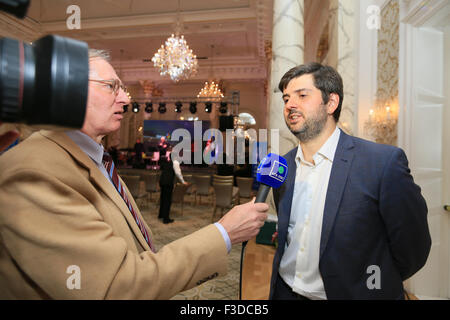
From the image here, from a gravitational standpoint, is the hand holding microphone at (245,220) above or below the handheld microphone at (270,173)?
below

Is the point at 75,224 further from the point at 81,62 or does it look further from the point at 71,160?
the point at 81,62

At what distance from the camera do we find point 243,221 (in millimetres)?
875

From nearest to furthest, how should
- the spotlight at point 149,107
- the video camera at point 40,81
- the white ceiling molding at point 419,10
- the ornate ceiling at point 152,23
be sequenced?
the video camera at point 40,81, the white ceiling molding at point 419,10, the ornate ceiling at point 152,23, the spotlight at point 149,107

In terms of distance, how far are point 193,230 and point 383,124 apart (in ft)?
12.9

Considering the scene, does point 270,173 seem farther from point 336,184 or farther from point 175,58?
point 175,58

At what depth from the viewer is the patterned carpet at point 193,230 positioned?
288 cm

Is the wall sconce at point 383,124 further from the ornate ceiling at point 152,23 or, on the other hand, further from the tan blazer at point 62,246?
the ornate ceiling at point 152,23

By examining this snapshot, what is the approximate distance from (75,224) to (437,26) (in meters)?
3.93

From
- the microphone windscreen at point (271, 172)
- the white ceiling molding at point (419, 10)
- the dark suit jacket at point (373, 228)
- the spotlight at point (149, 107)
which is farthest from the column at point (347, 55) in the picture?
the spotlight at point (149, 107)

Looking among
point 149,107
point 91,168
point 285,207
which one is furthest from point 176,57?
point 91,168

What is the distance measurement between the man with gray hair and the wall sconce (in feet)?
10.5

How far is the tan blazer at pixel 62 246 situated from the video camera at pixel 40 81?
0.87 feet

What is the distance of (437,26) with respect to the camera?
276 centimetres

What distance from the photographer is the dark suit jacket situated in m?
1.09
